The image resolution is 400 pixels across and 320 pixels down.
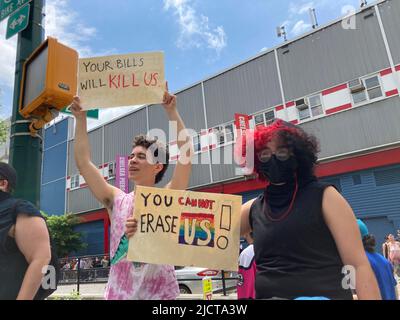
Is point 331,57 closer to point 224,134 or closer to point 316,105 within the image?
point 316,105

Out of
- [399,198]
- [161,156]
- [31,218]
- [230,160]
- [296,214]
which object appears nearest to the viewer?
[296,214]

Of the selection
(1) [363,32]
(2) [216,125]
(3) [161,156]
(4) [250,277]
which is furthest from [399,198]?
(3) [161,156]

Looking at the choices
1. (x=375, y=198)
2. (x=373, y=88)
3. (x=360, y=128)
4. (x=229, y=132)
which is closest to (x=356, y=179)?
(x=375, y=198)

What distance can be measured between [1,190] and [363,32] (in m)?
16.6

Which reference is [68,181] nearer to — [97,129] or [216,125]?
[97,129]

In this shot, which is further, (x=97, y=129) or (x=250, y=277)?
(x=97, y=129)

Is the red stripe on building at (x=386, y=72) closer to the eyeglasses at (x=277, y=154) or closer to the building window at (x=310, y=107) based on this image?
the building window at (x=310, y=107)

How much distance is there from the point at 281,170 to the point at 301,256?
44cm

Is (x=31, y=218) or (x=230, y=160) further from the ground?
(x=230, y=160)

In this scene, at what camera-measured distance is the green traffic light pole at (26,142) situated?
288 centimetres

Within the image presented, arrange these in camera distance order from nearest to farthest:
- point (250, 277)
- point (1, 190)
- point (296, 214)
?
point (296, 214), point (1, 190), point (250, 277)

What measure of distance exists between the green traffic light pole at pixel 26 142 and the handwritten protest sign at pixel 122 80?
913mm

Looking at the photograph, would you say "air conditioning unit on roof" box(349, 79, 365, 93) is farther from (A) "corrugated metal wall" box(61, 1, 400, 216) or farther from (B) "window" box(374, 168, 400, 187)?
(B) "window" box(374, 168, 400, 187)
